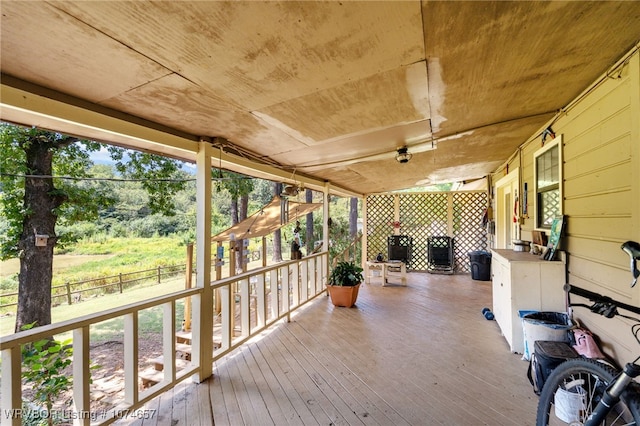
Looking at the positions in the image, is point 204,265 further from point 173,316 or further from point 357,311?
point 357,311

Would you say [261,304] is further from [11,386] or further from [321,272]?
[11,386]

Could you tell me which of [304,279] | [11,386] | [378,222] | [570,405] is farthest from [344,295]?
[378,222]

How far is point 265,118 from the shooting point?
205cm

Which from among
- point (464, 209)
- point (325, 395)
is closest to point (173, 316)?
point (325, 395)

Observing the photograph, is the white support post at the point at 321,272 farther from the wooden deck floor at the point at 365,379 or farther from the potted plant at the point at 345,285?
the wooden deck floor at the point at 365,379

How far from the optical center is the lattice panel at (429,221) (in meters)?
7.10

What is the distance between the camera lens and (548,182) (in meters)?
2.92

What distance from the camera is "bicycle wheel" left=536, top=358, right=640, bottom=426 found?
1.27 m

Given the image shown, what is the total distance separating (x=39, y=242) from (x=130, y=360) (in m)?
4.47

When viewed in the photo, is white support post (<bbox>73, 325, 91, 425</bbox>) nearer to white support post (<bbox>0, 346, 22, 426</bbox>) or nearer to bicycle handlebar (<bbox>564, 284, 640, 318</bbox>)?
white support post (<bbox>0, 346, 22, 426</bbox>)

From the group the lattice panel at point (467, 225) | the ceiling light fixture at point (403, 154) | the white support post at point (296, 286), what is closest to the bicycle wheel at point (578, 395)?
the ceiling light fixture at point (403, 154)

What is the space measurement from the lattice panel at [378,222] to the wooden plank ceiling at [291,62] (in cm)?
533

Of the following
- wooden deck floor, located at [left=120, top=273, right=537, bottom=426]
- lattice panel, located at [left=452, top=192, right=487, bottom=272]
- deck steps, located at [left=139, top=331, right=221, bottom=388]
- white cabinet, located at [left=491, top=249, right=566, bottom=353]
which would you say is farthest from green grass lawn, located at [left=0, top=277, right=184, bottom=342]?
lattice panel, located at [left=452, top=192, right=487, bottom=272]

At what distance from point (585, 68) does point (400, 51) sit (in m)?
1.38
